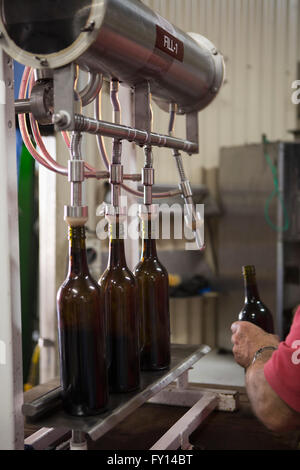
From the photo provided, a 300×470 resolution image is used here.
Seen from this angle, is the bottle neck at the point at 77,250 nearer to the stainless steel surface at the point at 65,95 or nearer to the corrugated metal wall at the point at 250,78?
the stainless steel surface at the point at 65,95

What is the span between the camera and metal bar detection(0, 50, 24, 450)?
71cm

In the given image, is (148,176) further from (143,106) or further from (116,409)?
(116,409)

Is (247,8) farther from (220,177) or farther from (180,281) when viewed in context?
(180,281)

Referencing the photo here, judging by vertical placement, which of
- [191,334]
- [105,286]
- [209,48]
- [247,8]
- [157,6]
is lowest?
[191,334]

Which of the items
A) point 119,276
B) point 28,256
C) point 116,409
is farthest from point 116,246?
point 28,256

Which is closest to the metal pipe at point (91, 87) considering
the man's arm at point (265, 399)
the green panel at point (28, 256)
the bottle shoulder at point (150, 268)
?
the bottle shoulder at point (150, 268)

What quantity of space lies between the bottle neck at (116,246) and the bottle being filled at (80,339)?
0.35 ft

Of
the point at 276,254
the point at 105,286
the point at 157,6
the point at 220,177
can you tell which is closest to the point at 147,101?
the point at 105,286

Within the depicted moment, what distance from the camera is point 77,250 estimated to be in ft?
2.32

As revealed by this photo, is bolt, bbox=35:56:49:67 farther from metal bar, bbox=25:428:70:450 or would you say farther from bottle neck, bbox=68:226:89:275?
metal bar, bbox=25:428:70:450

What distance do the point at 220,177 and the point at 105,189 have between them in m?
0.96

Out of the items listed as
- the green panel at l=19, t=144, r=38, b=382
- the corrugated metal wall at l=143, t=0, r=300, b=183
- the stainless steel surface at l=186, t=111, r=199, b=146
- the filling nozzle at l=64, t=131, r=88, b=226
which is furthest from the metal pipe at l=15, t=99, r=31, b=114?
the corrugated metal wall at l=143, t=0, r=300, b=183

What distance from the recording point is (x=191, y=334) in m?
3.70

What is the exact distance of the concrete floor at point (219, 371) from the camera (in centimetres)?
289
